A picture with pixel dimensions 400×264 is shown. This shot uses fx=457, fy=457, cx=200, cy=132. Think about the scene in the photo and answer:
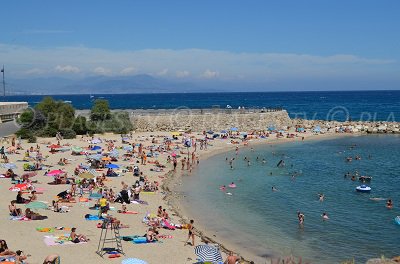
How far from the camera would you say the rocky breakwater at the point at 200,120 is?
55.8 m

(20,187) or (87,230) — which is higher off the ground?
(20,187)

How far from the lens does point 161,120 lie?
56.9 meters

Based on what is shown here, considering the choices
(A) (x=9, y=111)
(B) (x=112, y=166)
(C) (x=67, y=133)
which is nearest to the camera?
(B) (x=112, y=166)

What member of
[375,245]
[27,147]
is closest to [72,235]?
[375,245]

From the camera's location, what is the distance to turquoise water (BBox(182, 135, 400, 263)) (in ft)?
58.2

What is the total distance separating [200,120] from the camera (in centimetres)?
5797

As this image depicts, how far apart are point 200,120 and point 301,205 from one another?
3471cm

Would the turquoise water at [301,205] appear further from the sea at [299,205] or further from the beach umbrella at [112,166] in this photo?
the beach umbrella at [112,166]

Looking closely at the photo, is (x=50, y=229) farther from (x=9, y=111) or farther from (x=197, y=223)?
(x=9, y=111)

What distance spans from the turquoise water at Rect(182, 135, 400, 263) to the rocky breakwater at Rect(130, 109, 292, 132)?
15979 millimetres

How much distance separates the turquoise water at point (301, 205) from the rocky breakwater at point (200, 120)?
15979mm

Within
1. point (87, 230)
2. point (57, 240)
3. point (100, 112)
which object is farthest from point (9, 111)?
point (57, 240)

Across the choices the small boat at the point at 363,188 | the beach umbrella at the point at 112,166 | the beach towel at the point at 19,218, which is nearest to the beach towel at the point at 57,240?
the beach towel at the point at 19,218

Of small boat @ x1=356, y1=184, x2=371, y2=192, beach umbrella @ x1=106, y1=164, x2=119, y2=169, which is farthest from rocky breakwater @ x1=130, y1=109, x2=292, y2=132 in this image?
small boat @ x1=356, y1=184, x2=371, y2=192
